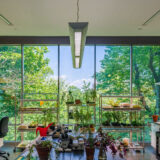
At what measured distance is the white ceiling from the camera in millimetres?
3053

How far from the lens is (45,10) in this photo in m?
3.32

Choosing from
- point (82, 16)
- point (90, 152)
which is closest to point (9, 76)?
point (82, 16)

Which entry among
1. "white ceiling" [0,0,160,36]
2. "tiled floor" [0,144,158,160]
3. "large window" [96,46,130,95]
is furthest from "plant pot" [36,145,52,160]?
"large window" [96,46,130,95]

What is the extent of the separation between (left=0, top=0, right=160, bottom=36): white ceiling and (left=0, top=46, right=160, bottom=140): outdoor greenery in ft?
2.10

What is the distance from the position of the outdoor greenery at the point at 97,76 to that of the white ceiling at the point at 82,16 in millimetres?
640

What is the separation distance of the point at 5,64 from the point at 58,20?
2.35 meters

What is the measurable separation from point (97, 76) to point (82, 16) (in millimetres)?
2030

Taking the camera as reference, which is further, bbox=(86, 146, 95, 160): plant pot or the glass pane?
the glass pane

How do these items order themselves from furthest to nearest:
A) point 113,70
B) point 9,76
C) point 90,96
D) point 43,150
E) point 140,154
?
1. point 113,70
2. point 9,76
3. point 90,96
4. point 140,154
5. point 43,150

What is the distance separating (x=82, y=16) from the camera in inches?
141

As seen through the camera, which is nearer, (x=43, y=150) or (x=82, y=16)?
(x=43, y=150)

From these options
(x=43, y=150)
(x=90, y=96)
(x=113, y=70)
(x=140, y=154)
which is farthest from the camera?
(x=113, y=70)

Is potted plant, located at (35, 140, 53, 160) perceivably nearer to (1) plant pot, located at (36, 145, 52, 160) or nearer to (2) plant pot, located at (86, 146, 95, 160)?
(1) plant pot, located at (36, 145, 52, 160)

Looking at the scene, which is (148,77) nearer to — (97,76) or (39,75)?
(97,76)
